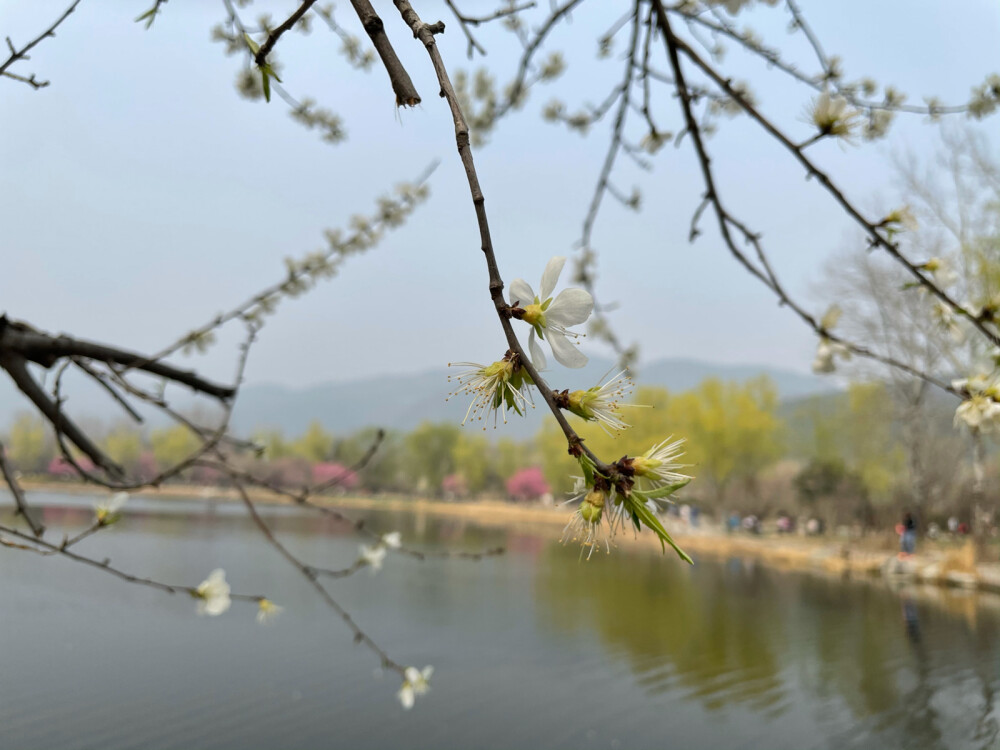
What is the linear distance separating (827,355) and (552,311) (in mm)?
1243

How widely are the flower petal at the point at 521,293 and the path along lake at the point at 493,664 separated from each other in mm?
2453

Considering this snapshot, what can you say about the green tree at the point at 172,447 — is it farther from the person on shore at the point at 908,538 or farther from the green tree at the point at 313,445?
the person on shore at the point at 908,538

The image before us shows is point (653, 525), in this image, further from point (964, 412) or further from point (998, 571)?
point (998, 571)

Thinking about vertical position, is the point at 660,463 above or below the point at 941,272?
below

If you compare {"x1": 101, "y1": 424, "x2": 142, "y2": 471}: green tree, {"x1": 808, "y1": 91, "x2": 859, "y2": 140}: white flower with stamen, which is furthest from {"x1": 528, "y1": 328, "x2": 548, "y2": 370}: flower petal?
{"x1": 101, "y1": 424, "x2": 142, "y2": 471}: green tree

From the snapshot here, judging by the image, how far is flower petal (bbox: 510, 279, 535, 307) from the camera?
47 cm

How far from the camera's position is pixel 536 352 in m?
0.49

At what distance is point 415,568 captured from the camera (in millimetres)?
10141

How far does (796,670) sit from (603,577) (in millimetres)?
4353

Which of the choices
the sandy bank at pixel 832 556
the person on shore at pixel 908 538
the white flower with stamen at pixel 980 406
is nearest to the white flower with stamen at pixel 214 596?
the white flower with stamen at pixel 980 406

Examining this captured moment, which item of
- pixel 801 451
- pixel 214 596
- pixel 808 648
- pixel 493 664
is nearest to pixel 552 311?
pixel 214 596

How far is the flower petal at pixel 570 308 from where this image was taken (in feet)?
1.57

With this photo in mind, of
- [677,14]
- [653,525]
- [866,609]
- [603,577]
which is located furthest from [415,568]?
[653,525]

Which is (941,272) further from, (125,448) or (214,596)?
(125,448)
